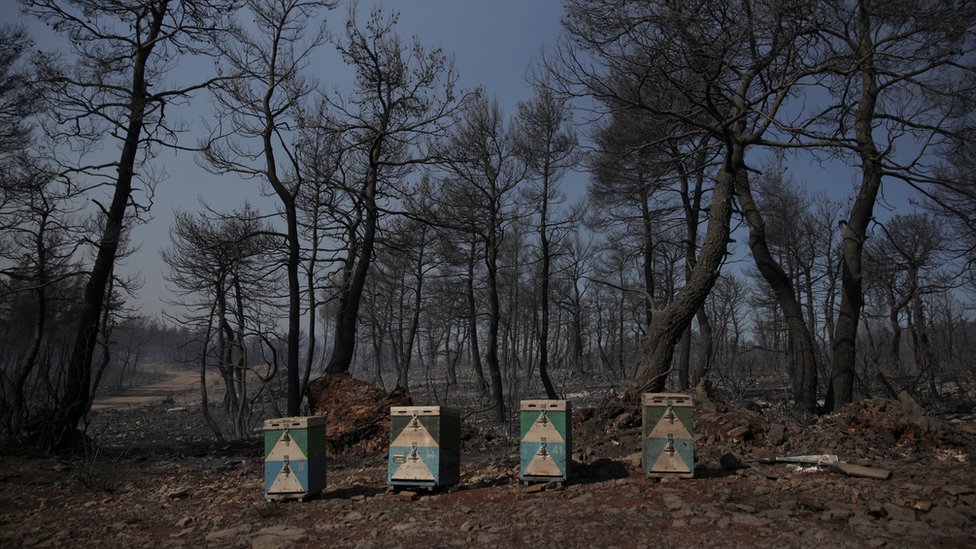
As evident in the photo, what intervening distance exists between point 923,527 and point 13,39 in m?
16.8

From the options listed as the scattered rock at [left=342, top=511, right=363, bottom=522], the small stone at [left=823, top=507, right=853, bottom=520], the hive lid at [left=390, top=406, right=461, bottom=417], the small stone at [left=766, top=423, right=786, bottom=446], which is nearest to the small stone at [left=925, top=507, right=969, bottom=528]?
the small stone at [left=823, top=507, right=853, bottom=520]

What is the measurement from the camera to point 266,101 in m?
15.4

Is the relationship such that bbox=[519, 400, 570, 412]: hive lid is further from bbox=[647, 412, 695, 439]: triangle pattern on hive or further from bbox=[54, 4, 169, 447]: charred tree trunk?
bbox=[54, 4, 169, 447]: charred tree trunk

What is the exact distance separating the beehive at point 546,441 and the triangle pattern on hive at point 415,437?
3.68 ft

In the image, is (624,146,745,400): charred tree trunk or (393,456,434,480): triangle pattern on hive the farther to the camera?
(624,146,745,400): charred tree trunk

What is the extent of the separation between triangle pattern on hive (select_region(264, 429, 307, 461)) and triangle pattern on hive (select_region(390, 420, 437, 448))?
3.86ft

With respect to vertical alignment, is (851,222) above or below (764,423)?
above

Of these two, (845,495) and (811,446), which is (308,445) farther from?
(811,446)

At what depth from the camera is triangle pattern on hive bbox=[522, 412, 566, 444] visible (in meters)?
8.12

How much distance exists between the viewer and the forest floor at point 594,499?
5996mm

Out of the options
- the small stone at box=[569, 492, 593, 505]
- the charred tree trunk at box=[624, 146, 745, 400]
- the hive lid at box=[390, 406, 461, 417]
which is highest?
the charred tree trunk at box=[624, 146, 745, 400]

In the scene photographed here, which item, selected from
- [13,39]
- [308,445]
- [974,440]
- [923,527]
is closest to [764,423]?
[974,440]

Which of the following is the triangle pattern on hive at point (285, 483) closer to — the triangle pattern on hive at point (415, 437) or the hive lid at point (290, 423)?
the hive lid at point (290, 423)

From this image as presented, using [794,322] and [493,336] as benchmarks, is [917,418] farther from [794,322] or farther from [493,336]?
[493,336]
